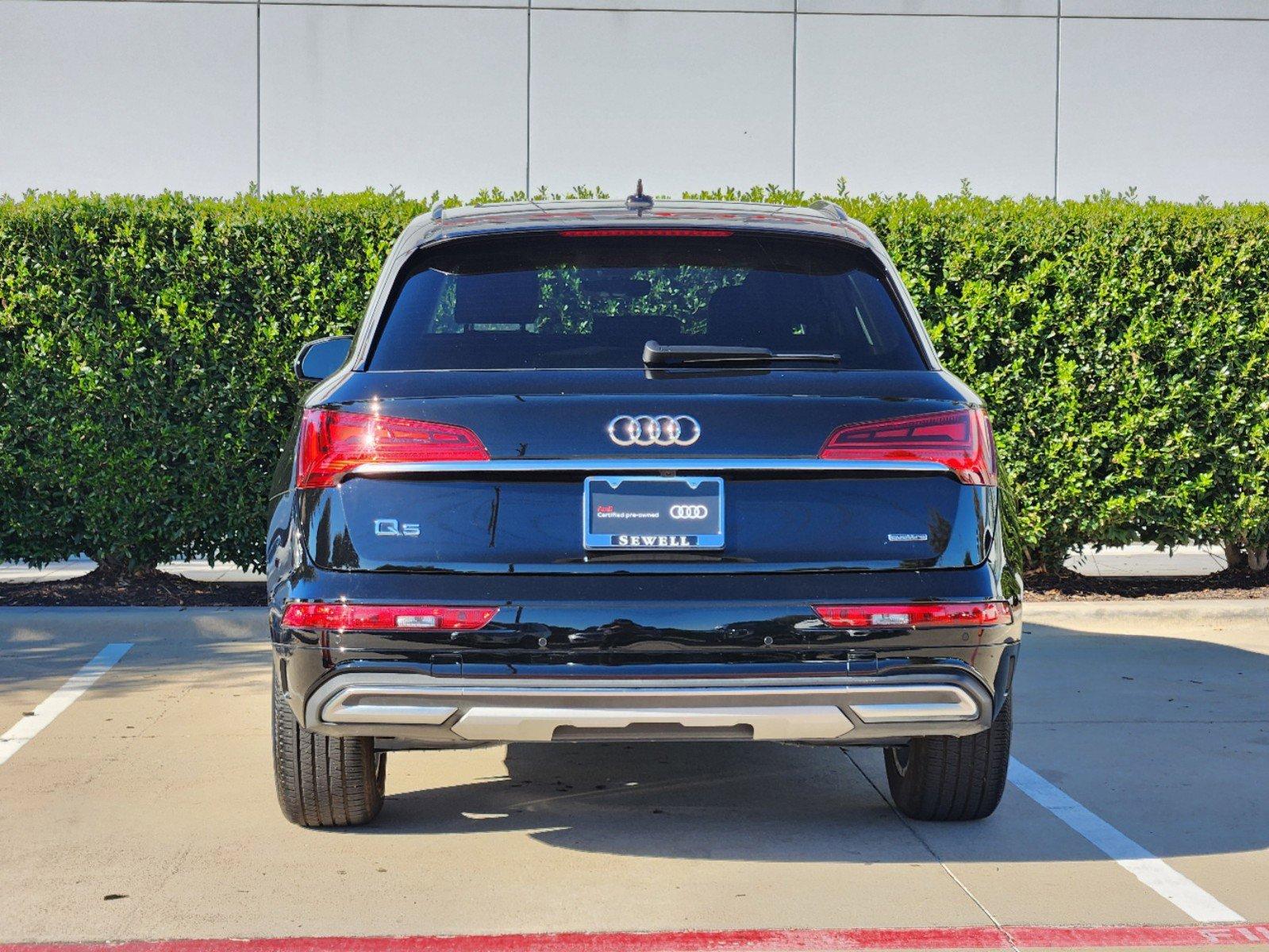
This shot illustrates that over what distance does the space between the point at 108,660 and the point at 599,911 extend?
435 centimetres

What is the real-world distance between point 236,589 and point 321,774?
4984mm

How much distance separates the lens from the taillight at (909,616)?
155 inches

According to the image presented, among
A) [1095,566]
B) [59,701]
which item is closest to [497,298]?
[59,701]

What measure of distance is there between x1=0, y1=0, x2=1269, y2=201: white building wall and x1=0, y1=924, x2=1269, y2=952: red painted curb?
8.62m

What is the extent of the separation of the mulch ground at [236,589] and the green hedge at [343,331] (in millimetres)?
229

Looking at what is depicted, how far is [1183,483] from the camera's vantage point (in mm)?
9031

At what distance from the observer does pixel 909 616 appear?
3.97 meters

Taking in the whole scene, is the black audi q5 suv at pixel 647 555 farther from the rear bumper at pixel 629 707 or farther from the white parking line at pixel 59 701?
the white parking line at pixel 59 701

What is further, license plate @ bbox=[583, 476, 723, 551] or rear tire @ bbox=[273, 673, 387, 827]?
rear tire @ bbox=[273, 673, 387, 827]

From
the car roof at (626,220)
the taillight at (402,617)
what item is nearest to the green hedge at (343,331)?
the car roof at (626,220)

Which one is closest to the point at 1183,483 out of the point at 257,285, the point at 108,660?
the point at 257,285

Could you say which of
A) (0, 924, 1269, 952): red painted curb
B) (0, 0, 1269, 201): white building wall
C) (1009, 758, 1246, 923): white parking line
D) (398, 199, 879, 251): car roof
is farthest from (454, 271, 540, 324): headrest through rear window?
(0, 0, 1269, 201): white building wall

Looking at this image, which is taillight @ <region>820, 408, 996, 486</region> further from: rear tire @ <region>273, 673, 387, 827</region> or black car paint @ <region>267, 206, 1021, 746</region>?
rear tire @ <region>273, 673, 387, 827</region>

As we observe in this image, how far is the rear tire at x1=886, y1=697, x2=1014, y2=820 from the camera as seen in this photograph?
468cm
